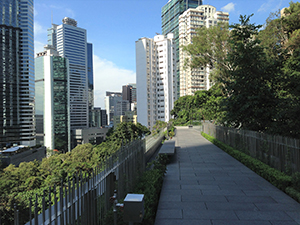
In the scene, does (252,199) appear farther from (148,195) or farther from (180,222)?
(148,195)

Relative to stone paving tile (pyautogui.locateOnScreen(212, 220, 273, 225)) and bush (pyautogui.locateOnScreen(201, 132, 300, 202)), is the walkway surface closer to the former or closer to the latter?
stone paving tile (pyautogui.locateOnScreen(212, 220, 273, 225))

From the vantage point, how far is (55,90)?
146125 millimetres

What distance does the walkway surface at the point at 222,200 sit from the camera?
205 inches

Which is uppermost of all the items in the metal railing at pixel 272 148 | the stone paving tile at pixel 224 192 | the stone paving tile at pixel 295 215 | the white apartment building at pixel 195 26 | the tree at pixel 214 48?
the white apartment building at pixel 195 26

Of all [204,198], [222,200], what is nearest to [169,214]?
[204,198]

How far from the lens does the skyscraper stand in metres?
99.6

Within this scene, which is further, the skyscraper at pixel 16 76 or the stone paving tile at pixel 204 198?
the skyscraper at pixel 16 76

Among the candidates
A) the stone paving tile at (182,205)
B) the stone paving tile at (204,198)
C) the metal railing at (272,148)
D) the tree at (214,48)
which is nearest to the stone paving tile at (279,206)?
the stone paving tile at (204,198)

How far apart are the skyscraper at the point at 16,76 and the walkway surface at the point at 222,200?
10846 centimetres

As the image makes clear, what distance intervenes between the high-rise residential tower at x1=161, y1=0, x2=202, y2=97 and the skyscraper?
8429 centimetres

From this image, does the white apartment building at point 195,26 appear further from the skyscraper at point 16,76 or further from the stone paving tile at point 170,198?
the stone paving tile at point 170,198

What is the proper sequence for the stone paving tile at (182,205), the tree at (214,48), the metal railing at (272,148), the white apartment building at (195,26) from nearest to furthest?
the stone paving tile at (182,205)
the metal railing at (272,148)
the tree at (214,48)
the white apartment building at (195,26)

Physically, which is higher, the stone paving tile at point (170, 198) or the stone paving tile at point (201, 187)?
the stone paving tile at point (170, 198)

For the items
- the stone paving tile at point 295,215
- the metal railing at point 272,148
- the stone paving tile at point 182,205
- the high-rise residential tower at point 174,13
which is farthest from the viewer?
the high-rise residential tower at point 174,13
